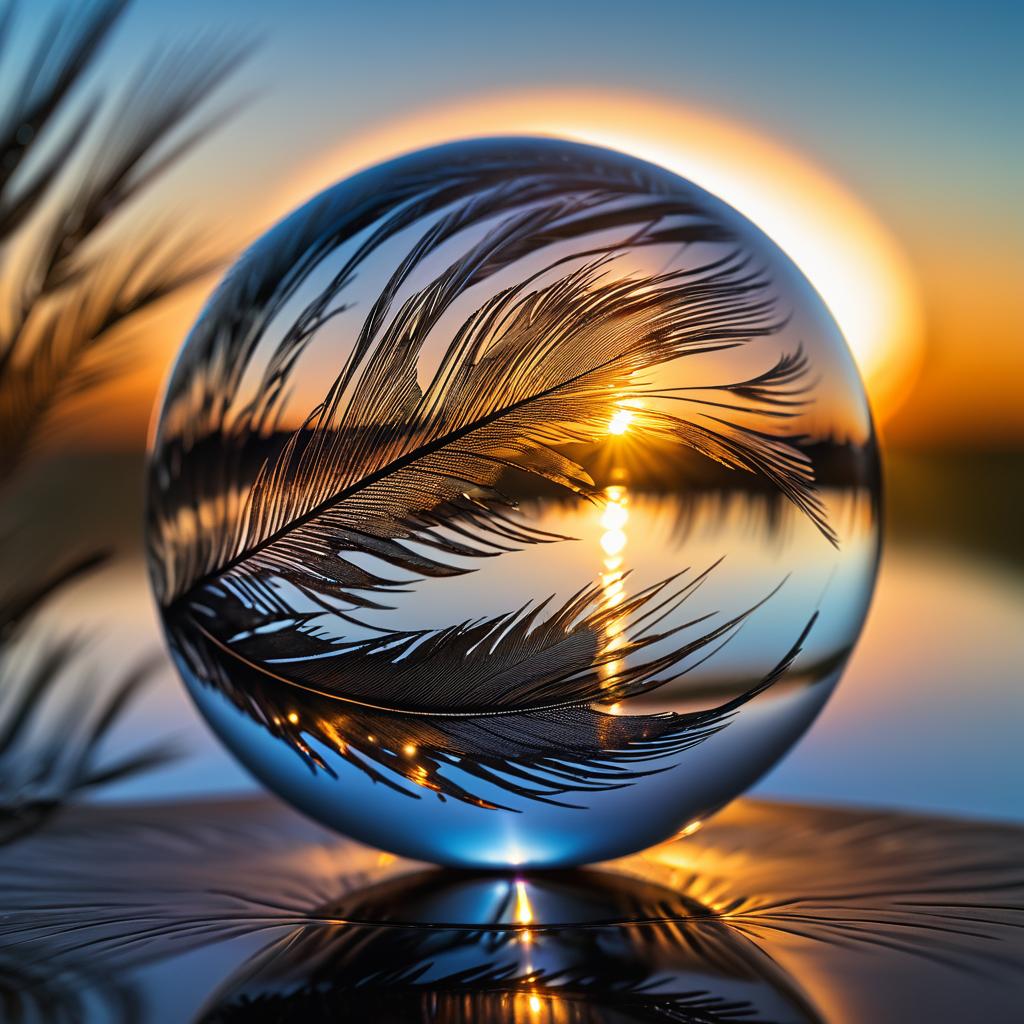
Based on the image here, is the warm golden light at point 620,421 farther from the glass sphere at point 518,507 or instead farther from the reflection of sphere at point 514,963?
the reflection of sphere at point 514,963

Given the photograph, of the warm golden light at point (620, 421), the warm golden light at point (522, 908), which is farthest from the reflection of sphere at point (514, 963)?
the warm golden light at point (620, 421)

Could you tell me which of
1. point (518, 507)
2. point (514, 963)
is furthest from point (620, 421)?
point (514, 963)

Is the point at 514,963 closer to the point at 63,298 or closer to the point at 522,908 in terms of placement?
the point at 522,908

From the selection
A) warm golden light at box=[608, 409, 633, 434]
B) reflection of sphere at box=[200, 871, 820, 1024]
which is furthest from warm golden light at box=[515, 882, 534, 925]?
warm golden light at box=[608, 409, 633, 434]

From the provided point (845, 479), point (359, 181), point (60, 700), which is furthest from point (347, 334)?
point (60, 700)

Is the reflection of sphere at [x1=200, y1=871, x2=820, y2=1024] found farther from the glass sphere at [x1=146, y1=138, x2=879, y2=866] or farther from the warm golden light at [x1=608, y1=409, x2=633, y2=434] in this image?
the warm golden light at [x1=608, y1=409, x2=633, y2=434]

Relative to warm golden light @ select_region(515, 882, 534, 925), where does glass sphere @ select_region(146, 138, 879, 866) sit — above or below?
above
